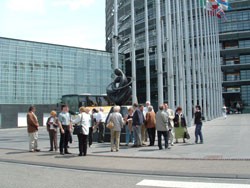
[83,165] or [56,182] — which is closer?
[56,182]

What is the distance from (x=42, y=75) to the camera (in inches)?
2126

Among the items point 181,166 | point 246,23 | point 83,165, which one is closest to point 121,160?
point 83,165

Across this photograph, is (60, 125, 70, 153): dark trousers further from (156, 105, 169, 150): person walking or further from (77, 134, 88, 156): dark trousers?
(156, 105, 169, 150): person walking

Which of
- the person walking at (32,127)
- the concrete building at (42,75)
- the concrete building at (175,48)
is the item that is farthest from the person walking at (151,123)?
the concrete building at (42,75)

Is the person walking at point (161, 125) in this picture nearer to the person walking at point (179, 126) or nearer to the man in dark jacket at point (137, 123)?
the man in dark jacket at point (137, 123)

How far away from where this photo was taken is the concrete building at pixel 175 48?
2481cm

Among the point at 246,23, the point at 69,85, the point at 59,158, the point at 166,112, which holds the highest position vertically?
the point at 246,23

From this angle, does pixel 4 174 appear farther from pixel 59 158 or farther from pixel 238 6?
pixel 238 6

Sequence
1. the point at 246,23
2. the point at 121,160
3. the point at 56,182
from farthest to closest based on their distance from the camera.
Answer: the point at 246,23 → the point at 121,160 → the point at 56,182

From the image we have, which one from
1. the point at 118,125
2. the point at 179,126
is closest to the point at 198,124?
the point at 179,126

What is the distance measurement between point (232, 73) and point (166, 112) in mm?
62573

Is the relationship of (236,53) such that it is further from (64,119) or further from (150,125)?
(64,119)

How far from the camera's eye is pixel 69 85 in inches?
2267

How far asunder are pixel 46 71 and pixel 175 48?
30070mm
